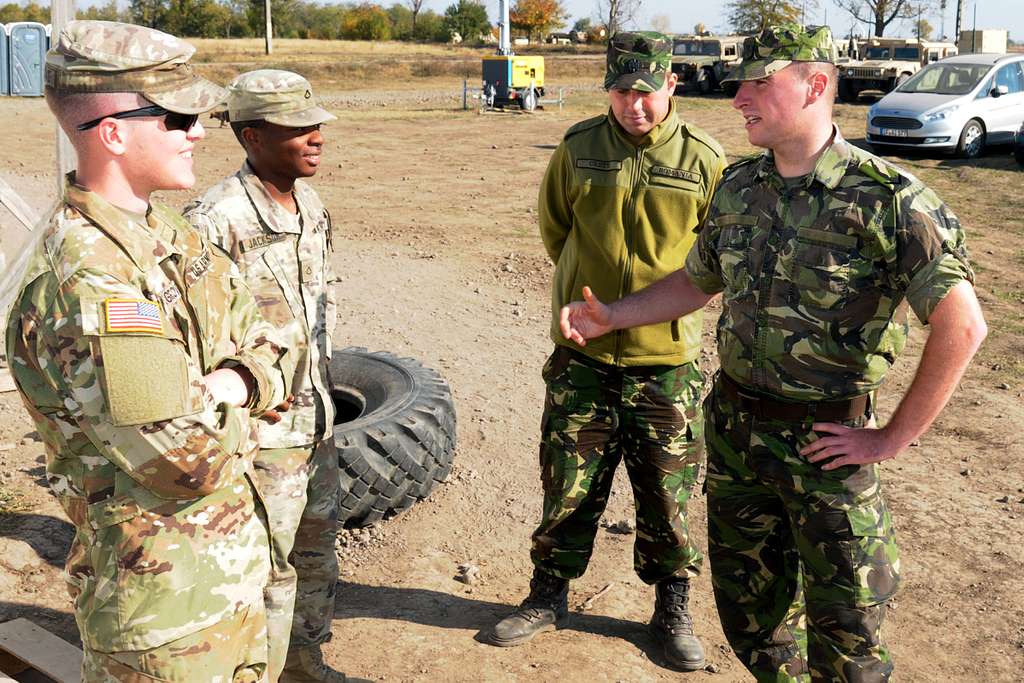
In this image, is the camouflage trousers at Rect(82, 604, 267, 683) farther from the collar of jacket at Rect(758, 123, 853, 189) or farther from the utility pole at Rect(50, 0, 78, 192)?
the utility pole at Rect(50, 0, 78, 192)

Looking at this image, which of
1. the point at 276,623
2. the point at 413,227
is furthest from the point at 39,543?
the point at 413,227

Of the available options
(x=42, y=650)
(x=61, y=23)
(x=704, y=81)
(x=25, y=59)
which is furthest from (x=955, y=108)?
(x=42, y=650)

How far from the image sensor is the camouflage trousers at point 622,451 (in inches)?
149

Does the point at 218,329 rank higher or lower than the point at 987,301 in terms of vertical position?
higher

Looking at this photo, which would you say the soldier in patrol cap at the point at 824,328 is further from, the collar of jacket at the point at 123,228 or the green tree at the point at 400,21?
the green tree at the point at 400,21

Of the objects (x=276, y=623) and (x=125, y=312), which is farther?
(x=276, y=623)

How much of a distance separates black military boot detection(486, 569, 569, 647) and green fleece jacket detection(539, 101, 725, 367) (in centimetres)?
91

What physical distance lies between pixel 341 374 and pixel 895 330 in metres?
2.97

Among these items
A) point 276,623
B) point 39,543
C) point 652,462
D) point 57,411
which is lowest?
point 39,543

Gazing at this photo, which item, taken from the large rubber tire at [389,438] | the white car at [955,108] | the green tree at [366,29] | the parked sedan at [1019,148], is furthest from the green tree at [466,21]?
the large rubber tire at [389,438]

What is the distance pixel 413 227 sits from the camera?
10844 millimetres

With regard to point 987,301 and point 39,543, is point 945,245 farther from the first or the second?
point 987,301

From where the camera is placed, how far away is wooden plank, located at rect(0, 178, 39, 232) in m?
6.57

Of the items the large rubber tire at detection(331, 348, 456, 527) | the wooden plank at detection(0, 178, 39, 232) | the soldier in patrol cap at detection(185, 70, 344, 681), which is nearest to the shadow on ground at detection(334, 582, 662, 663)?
the large rubber tire at detection(331, 348, 456, 527)
